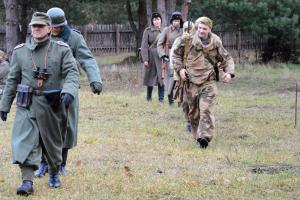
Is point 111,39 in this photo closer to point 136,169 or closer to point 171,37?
point 171,37

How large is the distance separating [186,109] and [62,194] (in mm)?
4065

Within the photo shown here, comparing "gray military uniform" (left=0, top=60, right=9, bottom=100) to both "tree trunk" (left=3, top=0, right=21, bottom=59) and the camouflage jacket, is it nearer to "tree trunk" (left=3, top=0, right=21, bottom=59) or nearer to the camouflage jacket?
the camouflage jacket

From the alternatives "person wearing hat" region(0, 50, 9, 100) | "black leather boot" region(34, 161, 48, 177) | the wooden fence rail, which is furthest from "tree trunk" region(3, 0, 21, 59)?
"black leather boot" region(34, 161, 48, 177)

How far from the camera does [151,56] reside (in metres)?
15.4

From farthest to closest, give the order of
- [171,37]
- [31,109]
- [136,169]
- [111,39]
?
[111,39]
[171,37]
[136,169]
[31,109]

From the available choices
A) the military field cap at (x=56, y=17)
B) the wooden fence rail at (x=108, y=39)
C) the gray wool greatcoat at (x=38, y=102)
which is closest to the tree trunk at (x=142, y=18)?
the wooden fence rail at (x=108, y=39)

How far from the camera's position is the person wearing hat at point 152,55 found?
49.1 ft

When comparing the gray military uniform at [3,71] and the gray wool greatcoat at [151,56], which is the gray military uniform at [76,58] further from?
the gray wool greatcoat at [151,56]

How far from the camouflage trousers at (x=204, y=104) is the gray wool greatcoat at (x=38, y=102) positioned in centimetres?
307

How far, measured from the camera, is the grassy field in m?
7.08

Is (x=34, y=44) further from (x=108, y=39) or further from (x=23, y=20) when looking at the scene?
(x=108, y=39)

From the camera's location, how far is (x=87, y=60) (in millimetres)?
7594

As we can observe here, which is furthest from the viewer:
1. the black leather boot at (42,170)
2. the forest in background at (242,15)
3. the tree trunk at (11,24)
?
the forest in background at (242,15)

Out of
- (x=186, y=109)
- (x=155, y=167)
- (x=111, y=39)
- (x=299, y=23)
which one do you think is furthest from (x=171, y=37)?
(x=111, y=39)
